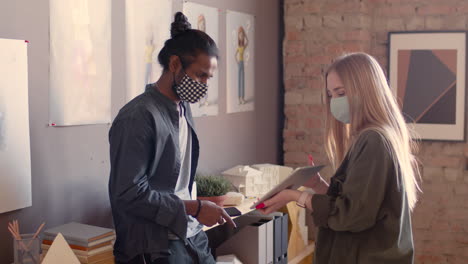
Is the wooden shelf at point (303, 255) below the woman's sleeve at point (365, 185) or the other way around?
below

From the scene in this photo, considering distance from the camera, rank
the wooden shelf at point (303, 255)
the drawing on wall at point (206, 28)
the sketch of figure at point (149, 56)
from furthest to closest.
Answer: the wooden shelf at point (303, 255) → the drawing on wall at point (206, 28) → the sketch of figure at point (149, 56)

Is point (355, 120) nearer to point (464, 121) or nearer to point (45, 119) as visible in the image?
point (45, 119)

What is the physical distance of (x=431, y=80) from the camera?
413cm

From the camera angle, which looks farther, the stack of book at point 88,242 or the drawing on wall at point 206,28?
the drawing on wall at point 206,28

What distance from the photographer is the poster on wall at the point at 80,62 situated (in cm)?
232

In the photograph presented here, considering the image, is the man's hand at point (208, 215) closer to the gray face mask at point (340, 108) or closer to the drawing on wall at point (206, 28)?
the gray face mask at point (340, 108)

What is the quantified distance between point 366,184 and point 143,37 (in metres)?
1.42

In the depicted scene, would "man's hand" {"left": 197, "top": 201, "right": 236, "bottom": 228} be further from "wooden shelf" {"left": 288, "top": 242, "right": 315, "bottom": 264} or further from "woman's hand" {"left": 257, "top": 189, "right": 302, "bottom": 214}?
"wooden shelf" {"left": 288, "top": 242, "right": 315, "bottom": 264}

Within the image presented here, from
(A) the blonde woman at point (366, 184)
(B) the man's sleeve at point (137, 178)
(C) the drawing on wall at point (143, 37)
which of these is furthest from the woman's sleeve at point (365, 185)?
(C) the drawing on wall at point (143, 37)

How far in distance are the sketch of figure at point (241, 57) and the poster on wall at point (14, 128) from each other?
1.82 meters

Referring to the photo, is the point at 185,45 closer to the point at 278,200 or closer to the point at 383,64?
the point at 278,200

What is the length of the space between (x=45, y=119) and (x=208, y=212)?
752 millimetres

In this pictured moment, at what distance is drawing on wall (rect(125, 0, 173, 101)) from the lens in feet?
9.00

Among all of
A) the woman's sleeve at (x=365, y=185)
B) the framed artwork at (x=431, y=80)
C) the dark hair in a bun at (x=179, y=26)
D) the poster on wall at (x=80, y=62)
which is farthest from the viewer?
the framed artwork at (x=431, y=80)
